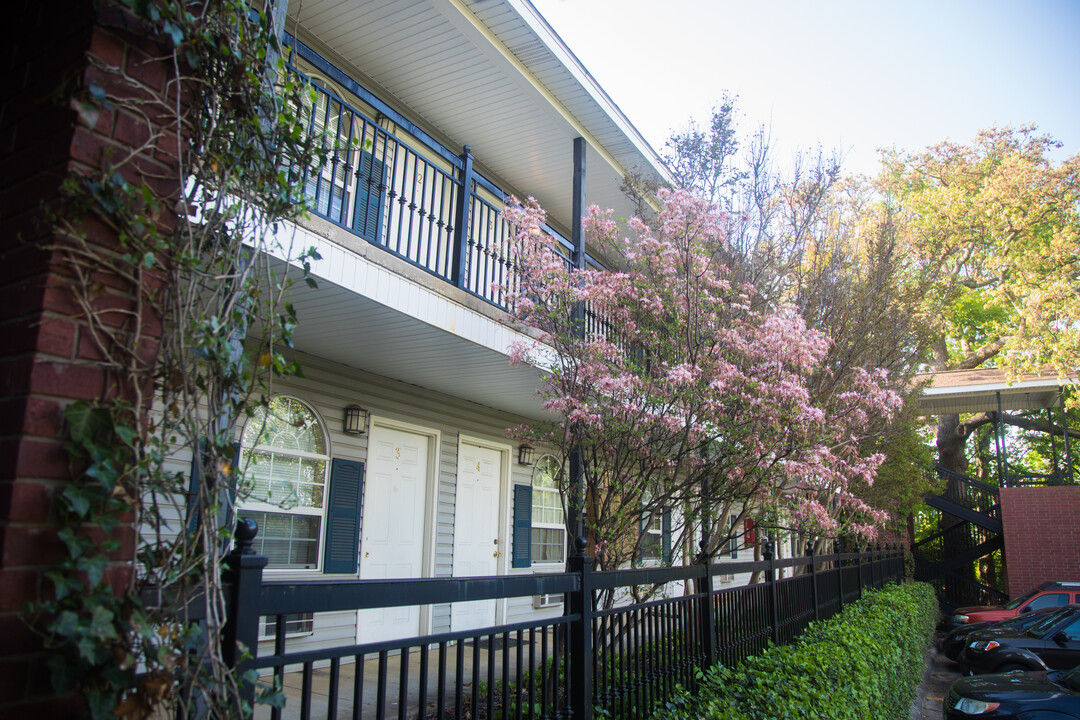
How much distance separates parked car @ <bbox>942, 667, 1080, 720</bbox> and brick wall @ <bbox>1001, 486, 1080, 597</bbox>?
41.0ft

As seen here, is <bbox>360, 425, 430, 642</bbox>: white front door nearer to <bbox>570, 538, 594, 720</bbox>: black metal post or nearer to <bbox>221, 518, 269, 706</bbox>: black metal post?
<bbox>570, 538, 594, 720</bbox>: black metal post

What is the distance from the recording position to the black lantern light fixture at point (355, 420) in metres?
7.49

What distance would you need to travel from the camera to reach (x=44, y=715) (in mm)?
1521

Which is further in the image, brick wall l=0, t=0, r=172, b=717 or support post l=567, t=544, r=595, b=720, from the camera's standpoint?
support post l=567, t=544, r=595, b=720

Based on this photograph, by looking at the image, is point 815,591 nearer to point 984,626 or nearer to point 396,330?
point 396,330

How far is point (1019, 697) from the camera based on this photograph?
249 inches

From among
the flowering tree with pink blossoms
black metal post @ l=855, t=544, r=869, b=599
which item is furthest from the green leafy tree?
A: the flowering tree with pink blossoms

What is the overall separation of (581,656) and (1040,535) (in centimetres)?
1885

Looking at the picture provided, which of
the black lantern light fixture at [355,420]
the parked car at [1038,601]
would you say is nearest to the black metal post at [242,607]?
the black lantern light fixture at [355,420]

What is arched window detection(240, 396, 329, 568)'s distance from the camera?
6629 mm

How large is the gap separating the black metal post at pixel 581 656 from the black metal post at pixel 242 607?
1.93 meters

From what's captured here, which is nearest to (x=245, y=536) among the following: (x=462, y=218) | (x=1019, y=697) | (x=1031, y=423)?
(x=462, y=218)

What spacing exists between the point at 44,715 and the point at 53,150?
1308mm

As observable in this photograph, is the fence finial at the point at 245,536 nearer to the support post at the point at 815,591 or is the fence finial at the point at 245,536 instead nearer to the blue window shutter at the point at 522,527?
the support post at the point at 815,591
